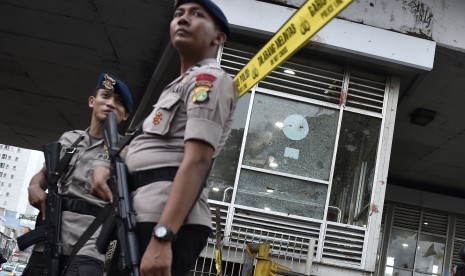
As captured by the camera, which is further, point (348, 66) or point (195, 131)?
point (348, 66)

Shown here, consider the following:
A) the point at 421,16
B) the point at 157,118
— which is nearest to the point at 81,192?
the point at 157,118

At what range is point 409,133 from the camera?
405 inches

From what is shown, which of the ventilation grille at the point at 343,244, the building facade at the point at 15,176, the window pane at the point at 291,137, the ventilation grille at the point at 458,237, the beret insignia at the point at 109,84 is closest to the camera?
the beret insignia at the point at 109,84

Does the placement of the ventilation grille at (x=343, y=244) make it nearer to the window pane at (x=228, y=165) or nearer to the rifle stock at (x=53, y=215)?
the window pane at (x=228, y=165)

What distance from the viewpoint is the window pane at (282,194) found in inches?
259

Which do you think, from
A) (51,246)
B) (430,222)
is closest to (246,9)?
(51,246)

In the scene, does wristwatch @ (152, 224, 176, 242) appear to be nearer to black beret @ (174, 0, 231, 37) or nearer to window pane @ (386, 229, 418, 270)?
black beret @ (174, 0, 231, 37)

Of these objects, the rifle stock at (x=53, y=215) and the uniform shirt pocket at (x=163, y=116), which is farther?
the rifle stock at (x=53, y=215)

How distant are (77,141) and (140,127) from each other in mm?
1445

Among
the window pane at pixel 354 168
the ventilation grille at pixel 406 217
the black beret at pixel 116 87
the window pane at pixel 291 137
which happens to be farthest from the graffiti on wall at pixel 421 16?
the ventilation grille at pixel 406 217

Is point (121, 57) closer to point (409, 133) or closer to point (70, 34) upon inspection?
point (70, 34)

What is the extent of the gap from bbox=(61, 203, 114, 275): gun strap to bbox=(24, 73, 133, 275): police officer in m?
0.04

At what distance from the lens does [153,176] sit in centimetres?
198

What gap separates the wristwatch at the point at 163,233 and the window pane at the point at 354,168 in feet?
16.9
